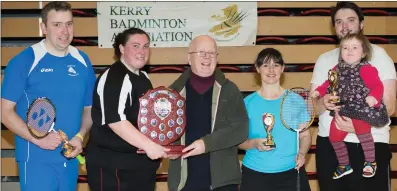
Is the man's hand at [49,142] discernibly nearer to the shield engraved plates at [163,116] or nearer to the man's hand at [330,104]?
the shield engraved plates at [163,116]

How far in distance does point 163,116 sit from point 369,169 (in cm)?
161

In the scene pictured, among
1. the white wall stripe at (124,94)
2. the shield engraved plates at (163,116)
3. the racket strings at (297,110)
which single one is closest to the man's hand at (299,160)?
the racket strings at (297,110)

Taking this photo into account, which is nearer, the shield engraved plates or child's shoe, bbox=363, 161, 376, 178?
the shield engraved plates

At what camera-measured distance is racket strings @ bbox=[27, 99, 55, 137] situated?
13.0ft

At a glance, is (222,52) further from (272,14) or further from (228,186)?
(228,186)


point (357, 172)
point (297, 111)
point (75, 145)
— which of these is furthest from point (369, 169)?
point (75, 145)

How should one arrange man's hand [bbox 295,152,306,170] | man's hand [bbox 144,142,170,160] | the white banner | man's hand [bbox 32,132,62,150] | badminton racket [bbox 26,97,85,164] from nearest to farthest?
man's hand [bbox 144,142,170,160] < badminton racket [bbox 26,97,85,164] < man's hand [bbox 32,132,62,150] < man's hand [bbox 295,152,306,170] < the white banner

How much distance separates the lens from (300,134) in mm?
4363

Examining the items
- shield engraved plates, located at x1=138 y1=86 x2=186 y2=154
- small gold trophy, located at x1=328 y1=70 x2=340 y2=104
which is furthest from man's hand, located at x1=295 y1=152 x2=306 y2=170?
shield engraved plates, located at x1=138 y1=86 x2=186 y2=154

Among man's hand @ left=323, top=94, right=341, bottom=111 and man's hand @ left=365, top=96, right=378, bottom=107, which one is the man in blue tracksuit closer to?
man's hand @ left=323, top=94, right=341, bottom=111

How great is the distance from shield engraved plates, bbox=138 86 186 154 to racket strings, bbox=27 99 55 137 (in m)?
0.72

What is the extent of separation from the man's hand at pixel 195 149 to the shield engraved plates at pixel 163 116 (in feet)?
0.18

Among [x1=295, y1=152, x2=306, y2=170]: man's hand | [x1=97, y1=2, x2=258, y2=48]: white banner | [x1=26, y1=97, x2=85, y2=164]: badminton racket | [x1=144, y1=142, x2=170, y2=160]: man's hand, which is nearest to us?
[x1=144, y1=142, x2=170, y2=160]: man's hand

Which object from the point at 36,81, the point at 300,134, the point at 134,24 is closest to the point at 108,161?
the point at 36,81
